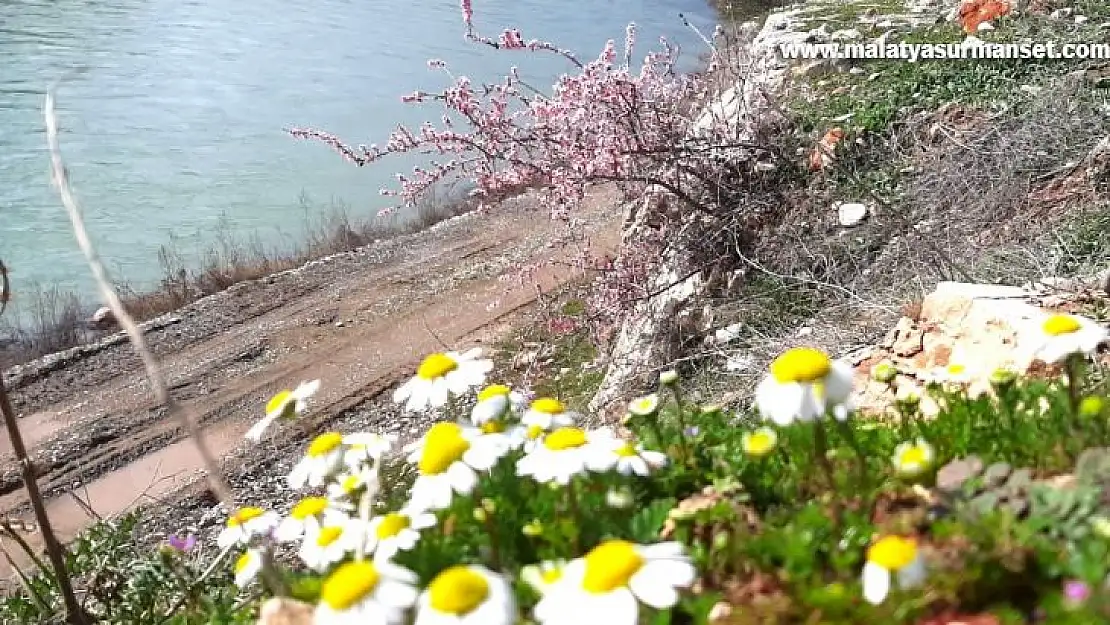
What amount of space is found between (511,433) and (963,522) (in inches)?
33.1

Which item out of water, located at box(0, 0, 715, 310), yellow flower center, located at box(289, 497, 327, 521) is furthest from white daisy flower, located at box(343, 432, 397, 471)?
water, located at box(0, 0, 715, 310)

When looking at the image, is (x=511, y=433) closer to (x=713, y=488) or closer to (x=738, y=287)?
(x=713, y=488)

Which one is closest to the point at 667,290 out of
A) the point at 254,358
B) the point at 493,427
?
the point at 493,427

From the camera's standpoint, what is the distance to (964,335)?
11.1 ft

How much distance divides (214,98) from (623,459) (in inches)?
786

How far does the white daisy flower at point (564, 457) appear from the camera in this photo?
65.1 inches

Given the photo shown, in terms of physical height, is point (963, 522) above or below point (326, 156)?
above

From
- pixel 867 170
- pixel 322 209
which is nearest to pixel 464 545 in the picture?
pixel 867 170

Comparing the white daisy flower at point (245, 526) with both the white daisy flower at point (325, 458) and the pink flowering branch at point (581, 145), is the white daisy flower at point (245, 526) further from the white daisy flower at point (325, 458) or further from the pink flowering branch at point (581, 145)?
the pink flowering branch at point (581, 145)

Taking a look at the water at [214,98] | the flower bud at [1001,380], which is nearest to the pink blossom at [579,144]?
the flower bud at [1001,380]

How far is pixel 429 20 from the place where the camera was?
25.8 m

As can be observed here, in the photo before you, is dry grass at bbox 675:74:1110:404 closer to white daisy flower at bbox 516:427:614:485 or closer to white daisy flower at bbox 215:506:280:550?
white daisy flower at bbox 215:506:280:550

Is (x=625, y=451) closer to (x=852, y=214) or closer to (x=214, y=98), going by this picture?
(x=852, y=214)

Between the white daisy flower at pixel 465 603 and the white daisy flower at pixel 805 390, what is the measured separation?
0.60 meters
